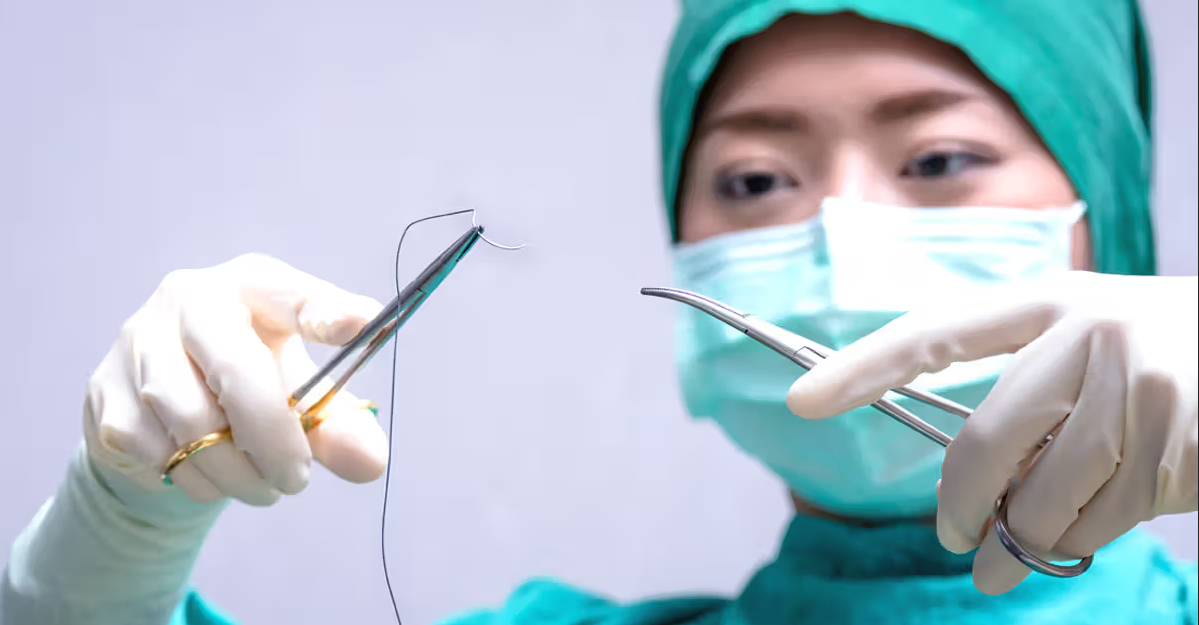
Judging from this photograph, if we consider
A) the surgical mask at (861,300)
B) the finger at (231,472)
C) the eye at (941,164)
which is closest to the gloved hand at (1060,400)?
the surgical mask at (861,300)

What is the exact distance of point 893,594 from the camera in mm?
1166

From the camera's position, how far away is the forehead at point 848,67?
120cm

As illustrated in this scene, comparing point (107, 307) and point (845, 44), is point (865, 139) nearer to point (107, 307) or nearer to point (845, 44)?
point (845, 44)

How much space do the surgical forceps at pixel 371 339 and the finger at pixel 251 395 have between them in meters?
0.02

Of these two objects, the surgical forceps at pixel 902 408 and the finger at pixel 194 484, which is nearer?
the surgical forceps at pixel 902 408

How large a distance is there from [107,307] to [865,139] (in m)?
1.16

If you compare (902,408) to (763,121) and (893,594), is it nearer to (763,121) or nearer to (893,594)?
(893,594)

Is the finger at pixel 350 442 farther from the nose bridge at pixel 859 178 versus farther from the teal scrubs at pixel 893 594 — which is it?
the nose bridge at pixel 859 178

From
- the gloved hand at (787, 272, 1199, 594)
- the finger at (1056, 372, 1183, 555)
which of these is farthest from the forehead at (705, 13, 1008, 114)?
the finger at (1056, 372, 1183, 555)

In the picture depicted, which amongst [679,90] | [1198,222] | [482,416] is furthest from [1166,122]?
[482,416]

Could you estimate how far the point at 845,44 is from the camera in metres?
1.24

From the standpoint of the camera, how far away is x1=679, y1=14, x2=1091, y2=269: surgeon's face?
3.93 ft

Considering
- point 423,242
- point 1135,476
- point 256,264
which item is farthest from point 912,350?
point 423,242

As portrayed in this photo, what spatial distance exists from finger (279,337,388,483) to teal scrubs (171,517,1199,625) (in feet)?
1.18
